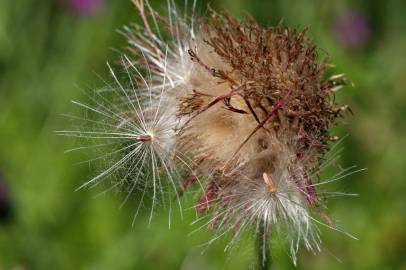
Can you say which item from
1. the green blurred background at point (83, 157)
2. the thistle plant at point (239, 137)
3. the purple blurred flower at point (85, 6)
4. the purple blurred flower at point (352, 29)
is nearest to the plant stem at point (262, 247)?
the thistle plant at point (239, 137)

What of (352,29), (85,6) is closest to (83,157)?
(85,6)

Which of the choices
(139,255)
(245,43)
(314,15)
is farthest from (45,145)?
(245,43)

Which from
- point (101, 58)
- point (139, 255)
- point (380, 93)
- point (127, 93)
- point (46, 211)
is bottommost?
point (46, 211)

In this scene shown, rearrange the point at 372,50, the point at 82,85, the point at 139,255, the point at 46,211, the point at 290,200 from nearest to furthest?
the point at 290,200 < the point at 139,255 < the point at 46,211 < the point at 82,85 < the point at 372,50

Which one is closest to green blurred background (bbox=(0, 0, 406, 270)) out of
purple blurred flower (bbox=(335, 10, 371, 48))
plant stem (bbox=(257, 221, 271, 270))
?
purple blurred flower (bbox=(335, 10, 371, 48))

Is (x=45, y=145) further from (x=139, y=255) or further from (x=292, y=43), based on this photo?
(x=292, y=43)

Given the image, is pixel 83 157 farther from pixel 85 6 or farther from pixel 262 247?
pixel 262 247

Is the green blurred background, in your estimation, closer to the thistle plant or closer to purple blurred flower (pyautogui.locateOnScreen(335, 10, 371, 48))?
purple blurred flower (pyautogui.locateOnScreen(335, 10, 371, 48))
